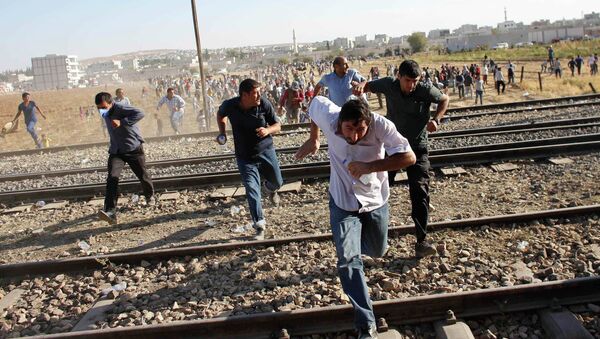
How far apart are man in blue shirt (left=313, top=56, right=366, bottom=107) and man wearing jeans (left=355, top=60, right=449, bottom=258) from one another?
2.20 meters

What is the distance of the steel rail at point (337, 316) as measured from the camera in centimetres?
423

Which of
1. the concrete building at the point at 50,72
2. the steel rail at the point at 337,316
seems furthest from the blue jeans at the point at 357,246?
the concrete building at the point at 50,72

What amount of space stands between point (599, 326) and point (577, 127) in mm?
8873

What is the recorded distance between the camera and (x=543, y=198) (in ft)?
23.8

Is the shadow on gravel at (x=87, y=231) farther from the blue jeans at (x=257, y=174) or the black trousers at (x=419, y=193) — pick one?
the black trousers at (x=419, y=193)

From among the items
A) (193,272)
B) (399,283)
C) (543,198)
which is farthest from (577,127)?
(193,272)

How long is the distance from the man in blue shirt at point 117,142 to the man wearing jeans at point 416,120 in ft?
12.8

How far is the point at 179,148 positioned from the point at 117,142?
5.91m

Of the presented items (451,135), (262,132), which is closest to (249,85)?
(262,132)

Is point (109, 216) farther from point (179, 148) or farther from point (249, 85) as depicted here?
point (179, 148)

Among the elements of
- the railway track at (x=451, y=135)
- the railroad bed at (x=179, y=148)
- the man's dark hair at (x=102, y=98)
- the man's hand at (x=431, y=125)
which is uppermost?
the man's dark hair at (x=102, y=98)

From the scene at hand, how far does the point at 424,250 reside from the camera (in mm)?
5352

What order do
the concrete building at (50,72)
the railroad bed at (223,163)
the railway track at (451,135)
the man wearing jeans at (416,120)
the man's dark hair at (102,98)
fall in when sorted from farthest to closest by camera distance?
the concrete building at (50,72) → the railway track at (451,135) → the railroad bed at (223,163) → the man's dark hair at (102,98) → the man wearing jeans at (416,120)

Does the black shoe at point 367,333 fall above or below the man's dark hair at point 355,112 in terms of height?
below
